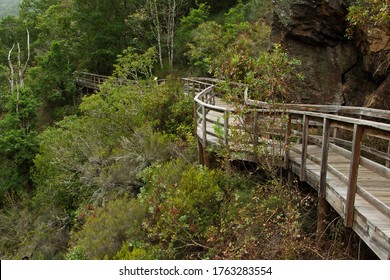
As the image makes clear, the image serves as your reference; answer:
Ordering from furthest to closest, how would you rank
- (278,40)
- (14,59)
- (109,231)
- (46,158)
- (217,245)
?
(14,59) < (46,158) < (278,40) < (109,231) < (217,245)

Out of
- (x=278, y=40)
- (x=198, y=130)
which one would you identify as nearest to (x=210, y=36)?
(x=278, y=40)

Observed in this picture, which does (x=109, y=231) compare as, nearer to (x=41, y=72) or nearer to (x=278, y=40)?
(x=278, y=40)

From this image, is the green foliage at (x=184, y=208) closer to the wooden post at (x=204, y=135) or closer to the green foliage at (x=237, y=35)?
Answer: the wooden post at (x=204, y=135)

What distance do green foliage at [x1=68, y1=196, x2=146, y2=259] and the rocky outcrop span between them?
631 cm

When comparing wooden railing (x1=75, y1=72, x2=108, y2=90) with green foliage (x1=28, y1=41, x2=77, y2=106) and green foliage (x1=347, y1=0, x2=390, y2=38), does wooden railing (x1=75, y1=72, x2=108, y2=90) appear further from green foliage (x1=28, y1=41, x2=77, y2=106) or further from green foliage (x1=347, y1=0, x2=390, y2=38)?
green foliage (x1=347, y1=0, x2=390, y2=38)

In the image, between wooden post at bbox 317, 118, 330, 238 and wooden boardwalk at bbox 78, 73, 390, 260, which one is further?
wooden post at bbox 317, 118, 330, 238


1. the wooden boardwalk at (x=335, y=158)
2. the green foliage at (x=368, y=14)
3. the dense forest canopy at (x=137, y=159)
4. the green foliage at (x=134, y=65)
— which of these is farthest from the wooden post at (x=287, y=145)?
the green foliage at (x=134, y=65)

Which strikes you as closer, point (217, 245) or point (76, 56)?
point (217, 245)

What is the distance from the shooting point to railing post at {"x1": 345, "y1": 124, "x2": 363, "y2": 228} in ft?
13.6

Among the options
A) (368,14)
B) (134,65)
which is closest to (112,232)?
(368,14)

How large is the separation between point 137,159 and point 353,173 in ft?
22.7

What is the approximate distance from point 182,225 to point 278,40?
26.5 ft

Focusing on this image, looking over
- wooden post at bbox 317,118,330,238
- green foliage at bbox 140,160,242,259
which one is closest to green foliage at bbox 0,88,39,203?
green foliage at bbox 140,160,242,259

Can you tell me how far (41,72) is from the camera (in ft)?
95.3
